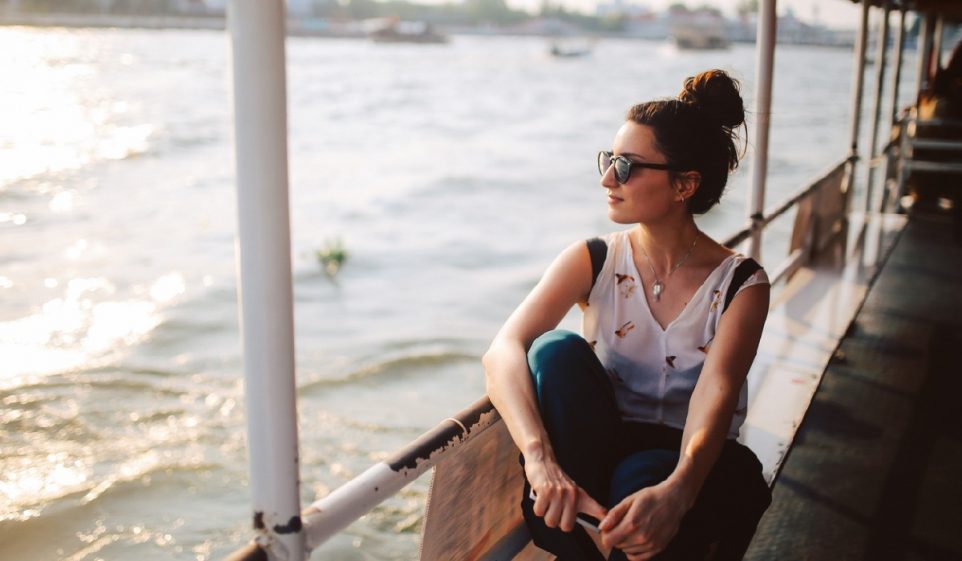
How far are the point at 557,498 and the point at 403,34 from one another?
280 ft

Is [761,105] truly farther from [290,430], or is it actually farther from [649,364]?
[290,430]

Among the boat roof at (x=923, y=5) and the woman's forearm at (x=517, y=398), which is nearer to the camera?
the woman's forearm at (x=517, y=398)

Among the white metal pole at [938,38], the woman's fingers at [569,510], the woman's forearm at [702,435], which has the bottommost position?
the woman's fingers at [569,510]

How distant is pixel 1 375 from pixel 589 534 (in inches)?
482

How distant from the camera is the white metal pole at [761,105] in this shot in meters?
3.22

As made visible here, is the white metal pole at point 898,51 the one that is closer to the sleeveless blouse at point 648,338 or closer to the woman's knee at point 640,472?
the sleeveless blouse at point 648,338

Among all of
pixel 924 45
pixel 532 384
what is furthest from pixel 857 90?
pixel 532 384

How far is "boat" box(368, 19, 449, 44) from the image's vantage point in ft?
269

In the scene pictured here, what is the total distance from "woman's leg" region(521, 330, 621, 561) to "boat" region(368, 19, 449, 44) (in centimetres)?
8372

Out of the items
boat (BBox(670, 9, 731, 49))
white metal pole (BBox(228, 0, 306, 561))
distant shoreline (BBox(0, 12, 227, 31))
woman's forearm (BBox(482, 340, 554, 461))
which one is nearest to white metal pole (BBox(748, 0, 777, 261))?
woman's forearm (BBox(482, 340, 554, 461))

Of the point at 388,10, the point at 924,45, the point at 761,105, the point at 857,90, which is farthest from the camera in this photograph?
the point at 388,10

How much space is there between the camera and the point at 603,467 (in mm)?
1614

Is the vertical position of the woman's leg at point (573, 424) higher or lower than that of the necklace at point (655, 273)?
lower

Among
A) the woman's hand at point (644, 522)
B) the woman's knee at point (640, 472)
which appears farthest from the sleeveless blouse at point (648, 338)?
the woman's hand at point (644, 522)
